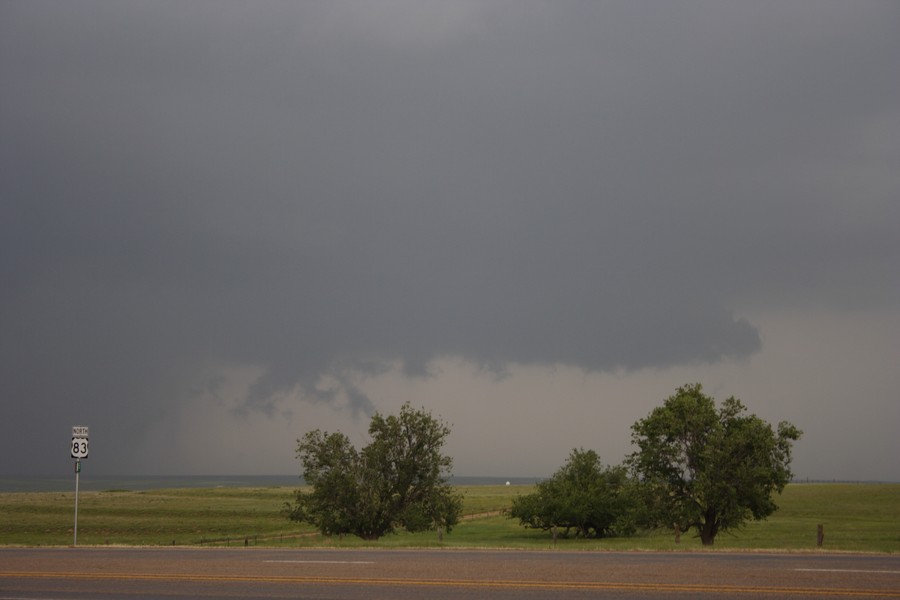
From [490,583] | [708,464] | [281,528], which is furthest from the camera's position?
[281,528]

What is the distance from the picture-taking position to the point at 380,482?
46.8 meters

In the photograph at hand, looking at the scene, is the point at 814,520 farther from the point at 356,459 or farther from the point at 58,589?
the point at 58,589

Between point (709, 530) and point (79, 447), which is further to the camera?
point (709, 530)

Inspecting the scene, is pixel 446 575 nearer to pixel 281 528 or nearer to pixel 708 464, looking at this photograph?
pixel 708 464

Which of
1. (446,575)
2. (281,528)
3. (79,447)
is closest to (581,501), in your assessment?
(281,528)

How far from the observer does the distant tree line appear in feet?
152

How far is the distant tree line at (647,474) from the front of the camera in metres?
46.2

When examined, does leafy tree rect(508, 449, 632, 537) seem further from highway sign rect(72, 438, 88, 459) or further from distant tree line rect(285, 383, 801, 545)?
highway sign rect(72, 438, 88, 459)

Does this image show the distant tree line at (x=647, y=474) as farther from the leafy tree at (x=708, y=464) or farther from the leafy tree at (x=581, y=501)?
the leafy tree at (x=581, y=501)

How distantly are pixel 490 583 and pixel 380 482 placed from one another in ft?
98.1

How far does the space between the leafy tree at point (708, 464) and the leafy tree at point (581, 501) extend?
13.9 m

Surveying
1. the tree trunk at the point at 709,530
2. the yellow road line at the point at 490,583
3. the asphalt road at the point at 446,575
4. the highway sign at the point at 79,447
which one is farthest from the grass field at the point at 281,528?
the yellow road line at the point at 490,583

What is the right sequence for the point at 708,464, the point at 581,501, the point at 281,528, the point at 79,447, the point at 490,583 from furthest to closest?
the point at 281,528 → the point at 581,501 → the point at 708,464 → the point at 79,447 → the point at 490,583

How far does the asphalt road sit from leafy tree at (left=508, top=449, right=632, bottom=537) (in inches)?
1518
